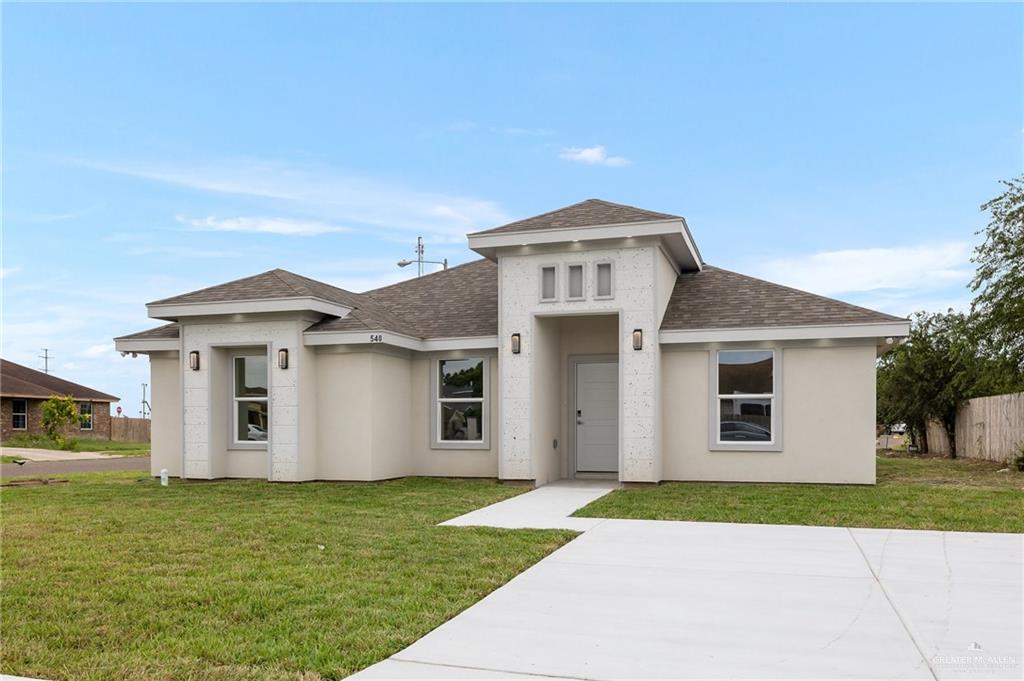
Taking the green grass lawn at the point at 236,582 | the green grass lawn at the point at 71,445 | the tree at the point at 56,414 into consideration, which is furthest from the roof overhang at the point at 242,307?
the tree at the point at 56,414

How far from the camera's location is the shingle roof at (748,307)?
12.2m

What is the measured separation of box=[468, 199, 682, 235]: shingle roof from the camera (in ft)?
40.3

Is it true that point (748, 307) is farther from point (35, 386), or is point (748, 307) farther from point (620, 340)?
point (35, 386)

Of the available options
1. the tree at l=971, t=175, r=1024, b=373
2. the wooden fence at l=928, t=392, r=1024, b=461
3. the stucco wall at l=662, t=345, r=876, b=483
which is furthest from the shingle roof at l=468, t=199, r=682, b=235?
the wooden fence at l=928, t=392, r=1024, b=461

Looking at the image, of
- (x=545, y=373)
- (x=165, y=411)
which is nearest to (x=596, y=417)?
(x=545, y=373)

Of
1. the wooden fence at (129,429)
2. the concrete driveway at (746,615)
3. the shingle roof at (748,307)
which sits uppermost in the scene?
the shingle roof at (748,307)

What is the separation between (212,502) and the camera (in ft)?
34.4

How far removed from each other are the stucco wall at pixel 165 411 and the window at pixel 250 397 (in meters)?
1.39

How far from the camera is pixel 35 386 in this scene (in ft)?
113

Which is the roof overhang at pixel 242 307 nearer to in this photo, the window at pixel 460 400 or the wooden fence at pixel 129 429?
the window at pixel 460 400

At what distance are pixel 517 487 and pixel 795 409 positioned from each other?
15.5ft

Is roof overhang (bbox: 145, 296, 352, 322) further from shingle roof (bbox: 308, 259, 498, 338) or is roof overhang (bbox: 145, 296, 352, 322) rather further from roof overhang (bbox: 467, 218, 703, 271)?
roof overhang (bbox: 467, 218, 703, 271)

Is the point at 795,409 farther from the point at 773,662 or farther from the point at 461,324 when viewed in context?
the point at 773,662

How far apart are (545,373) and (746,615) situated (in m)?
8.47
